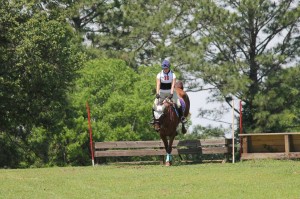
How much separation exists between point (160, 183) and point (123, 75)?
105ft

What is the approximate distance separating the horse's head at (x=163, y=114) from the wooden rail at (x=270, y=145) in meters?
3.26

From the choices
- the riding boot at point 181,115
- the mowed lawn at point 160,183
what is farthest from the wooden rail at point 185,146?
the mowed lawn at point 160,183

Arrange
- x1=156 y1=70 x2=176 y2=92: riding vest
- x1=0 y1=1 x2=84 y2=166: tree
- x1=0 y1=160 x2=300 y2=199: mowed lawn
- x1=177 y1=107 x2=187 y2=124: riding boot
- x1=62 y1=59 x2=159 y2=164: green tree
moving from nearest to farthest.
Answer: x1=0 y1=160 x2=300 y2=199: mowed lawn → x1=156 y1=70 x2=176 y2=92: riding vest → x1=177 y1=107 x2=187 y2=124: riding boot → x1=0 y1=1 x2=84 y2=166: tree → x1=62 y1=59 x2=159 y2=164: green tree

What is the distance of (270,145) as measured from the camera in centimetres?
2472

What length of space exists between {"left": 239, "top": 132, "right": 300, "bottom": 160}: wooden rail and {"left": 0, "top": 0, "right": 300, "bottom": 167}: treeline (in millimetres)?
16045

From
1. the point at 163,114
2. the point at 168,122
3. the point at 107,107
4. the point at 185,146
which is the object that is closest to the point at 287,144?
the point at 185,146

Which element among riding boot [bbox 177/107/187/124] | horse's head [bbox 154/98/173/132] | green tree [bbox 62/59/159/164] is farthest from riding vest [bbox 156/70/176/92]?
green tree [bbox 62/59/159/164]

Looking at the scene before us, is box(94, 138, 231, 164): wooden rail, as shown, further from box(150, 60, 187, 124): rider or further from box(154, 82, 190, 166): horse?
box(150, 60, 187, 124): rider

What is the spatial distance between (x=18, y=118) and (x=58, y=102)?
2.46 metres

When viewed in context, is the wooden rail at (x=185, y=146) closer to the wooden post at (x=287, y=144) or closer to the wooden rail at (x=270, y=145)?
the wooden rail at (x=270, y=145)

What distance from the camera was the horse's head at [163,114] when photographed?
21938 millimetres

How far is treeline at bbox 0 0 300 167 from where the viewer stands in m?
39.4

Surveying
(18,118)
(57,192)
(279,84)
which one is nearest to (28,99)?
(18,118)

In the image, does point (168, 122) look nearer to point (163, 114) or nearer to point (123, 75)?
point (163, 114)
